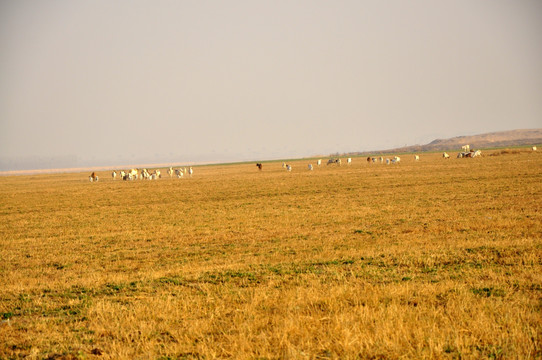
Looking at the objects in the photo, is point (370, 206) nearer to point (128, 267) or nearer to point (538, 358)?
point (128, 267)

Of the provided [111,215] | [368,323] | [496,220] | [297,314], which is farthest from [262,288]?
[111,215]

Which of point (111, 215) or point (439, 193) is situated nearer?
point (111, 215)

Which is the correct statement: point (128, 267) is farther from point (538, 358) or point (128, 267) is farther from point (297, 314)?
point (538, 358)

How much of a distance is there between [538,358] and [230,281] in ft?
19.4

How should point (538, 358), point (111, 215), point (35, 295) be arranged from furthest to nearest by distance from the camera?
point (111, 215) < point (35, 295) < point (538, 358)

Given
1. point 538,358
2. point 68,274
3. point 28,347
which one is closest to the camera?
point 538,358

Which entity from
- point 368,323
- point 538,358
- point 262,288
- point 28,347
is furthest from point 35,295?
point 538,358

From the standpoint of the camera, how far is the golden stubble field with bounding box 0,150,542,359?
5742mm

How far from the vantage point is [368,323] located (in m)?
6.30

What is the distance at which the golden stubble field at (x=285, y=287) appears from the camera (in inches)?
226

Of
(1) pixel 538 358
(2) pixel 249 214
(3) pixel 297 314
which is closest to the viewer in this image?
(1) pixel 538 358

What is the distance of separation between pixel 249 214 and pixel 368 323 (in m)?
15.8

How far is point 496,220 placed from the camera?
1572 cm

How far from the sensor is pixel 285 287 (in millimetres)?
8648
